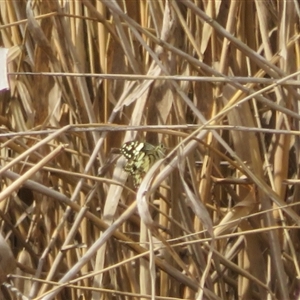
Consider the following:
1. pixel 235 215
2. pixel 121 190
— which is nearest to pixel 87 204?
pixel 121 190

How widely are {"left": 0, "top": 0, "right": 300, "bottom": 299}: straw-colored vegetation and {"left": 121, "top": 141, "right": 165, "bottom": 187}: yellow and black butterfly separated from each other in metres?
0.03

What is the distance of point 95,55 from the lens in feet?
3.43

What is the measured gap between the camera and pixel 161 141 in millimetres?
987

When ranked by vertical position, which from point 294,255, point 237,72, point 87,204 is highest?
point 237,72

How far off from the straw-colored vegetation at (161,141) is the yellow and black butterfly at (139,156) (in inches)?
1.4

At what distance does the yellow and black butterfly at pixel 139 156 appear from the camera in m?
0.87

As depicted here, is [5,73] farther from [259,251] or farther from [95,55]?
[259,251]

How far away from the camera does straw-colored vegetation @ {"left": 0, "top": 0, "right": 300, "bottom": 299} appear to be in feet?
3.07

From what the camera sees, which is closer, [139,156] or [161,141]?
[139,156]

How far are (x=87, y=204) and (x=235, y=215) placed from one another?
0.70 ft

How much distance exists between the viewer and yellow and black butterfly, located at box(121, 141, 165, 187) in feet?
2.86

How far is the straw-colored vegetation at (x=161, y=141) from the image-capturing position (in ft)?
3.07

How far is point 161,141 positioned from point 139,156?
0.38 ft

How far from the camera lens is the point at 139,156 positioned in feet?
2.88
